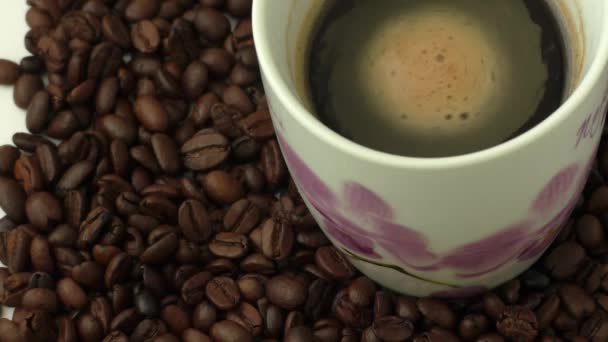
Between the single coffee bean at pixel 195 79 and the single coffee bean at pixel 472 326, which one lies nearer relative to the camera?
the single coffee bean at pixel 472 326

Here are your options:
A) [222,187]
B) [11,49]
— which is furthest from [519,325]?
→ [11,49]

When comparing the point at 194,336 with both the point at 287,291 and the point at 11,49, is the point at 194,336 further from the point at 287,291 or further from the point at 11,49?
the point at 11,49

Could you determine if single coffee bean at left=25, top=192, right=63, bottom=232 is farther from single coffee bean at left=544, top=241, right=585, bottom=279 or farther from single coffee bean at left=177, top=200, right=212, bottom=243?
single coffee bean at left=544, top=241, right=585, bottom=279

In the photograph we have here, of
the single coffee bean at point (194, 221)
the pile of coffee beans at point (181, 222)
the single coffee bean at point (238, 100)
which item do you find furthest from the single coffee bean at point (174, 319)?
the single coffee bean at point (238, 100)

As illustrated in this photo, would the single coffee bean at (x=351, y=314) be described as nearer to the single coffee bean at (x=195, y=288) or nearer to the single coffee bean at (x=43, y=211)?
the single coffee bean at (x=195, y=288)

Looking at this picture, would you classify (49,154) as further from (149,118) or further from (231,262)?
(231,262)

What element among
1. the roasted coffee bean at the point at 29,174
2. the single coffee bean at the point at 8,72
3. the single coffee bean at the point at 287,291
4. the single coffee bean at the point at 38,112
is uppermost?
the single coffee bean at the point at 8,72

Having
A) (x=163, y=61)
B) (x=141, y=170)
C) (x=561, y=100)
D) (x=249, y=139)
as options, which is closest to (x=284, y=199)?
(x=249, y=139)
